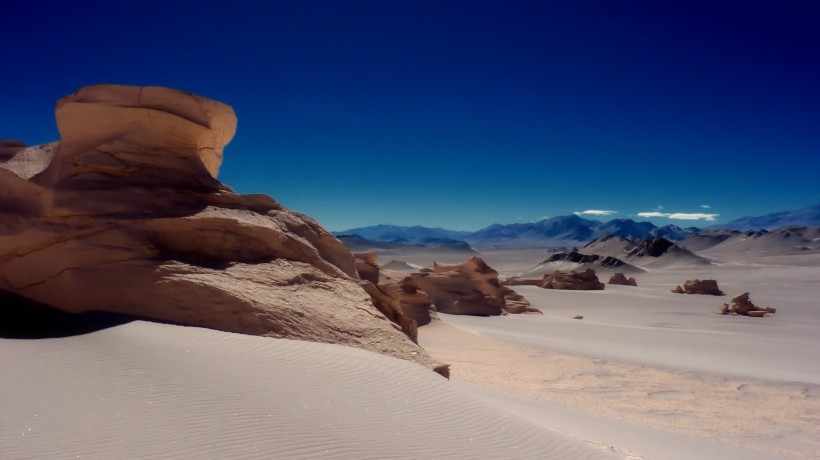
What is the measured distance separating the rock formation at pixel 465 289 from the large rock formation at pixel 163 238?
14.2m

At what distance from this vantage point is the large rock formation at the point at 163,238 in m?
7.80

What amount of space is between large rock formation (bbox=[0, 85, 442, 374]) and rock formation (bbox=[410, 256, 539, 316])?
14.2 metres

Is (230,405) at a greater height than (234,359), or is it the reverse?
(234,359)

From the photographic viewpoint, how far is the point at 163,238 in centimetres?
868

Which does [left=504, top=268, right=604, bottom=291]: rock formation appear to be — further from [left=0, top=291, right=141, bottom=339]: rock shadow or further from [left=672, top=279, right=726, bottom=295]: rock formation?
[left=0, top=291, right=141, bottom=339]: rock shadow

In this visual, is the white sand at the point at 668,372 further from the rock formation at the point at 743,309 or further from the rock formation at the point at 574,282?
the rock formation at the point at 574,282

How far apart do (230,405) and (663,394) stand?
29.7 ft

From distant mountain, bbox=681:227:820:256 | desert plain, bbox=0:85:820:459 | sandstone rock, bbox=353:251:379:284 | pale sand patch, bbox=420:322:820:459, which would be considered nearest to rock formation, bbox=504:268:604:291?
sandstone rock, bbox=353:251:379:284

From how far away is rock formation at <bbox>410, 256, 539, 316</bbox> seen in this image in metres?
24.7

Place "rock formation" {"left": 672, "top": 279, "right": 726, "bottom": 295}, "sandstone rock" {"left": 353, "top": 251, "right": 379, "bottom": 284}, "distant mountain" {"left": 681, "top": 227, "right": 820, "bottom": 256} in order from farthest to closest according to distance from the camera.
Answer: "distant mountain" {"left": 681, "top": 227, "right": 820, "bottom": 256} < "rock formation" {"left": 672, "top": 279, "right": 726, "bottom": 295} < "sandstone rock" {"left": 353, "top": 251, "right": 379, "bottom": 284}

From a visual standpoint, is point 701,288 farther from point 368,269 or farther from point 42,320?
point 42,320

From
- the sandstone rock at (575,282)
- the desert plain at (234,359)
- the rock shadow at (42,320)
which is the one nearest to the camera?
the desert plain at (234,359)

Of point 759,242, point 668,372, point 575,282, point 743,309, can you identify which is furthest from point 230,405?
point 759,242

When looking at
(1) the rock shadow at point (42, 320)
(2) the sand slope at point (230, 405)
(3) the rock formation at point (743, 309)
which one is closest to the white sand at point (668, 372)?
(3) the rock formation at point (743, 309)
